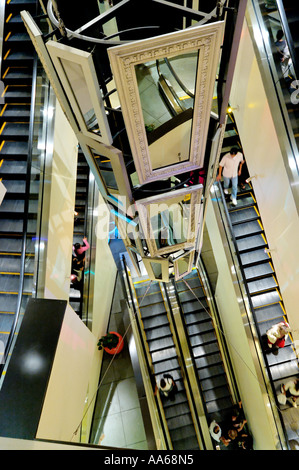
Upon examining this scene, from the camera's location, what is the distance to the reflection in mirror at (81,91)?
2.06m

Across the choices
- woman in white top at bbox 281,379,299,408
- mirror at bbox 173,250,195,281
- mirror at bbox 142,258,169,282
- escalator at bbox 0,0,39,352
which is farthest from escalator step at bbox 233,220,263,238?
escalator at bbox 0,0,39,352

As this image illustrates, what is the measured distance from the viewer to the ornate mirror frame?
5.88 feet

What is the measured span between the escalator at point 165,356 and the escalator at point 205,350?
1.64 ft

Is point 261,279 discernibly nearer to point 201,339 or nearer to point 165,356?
point 201,339

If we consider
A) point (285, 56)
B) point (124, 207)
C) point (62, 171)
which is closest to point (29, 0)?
point (62, 171)

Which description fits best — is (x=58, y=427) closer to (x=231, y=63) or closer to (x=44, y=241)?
(x=44, y=241)

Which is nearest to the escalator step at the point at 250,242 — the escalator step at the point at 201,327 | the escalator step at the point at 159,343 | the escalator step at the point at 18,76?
the escalator step at the point at 201,327

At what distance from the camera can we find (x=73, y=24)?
2418 millimetres

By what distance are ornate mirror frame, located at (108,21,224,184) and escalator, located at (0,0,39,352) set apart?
3114 mm

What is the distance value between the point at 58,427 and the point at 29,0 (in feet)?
26.5

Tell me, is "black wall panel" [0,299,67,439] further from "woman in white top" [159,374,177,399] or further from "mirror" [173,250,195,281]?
"woman in white top" [159,374,177,399]

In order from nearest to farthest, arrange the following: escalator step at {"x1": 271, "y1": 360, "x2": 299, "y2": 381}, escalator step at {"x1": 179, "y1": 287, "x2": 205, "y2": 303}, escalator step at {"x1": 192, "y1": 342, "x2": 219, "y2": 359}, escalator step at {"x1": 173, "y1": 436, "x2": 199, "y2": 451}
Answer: escalator step at {"x1": 271, "y1": 360, "x2": 299, "y2": 381} → escalator step at {"x1": 173, "y1": 436, "x2": 199, "y2": 451} → escalator step at {"x1": 192, "y1": 342, "x2": 219, "y2": 359} → escalator step at {"x1": 179, "y1": 287, "x2": 205, "y2": 303}

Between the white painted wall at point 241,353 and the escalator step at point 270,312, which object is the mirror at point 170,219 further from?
the escalator step at point 270,312

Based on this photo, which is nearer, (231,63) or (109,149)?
(231,63)
